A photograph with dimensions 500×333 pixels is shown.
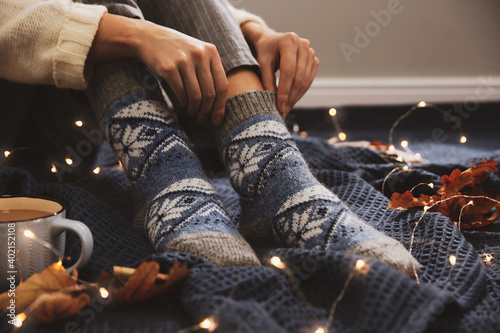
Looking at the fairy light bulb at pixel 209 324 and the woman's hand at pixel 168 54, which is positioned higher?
the woman's hand at pixel 168 54

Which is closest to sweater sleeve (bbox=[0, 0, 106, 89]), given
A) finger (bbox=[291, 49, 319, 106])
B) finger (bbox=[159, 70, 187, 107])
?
finger (bbox=[159, 70, 187, 107])

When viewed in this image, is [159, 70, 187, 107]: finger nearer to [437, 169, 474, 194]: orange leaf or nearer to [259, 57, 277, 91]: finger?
[259, 57, 277, 91]: finger

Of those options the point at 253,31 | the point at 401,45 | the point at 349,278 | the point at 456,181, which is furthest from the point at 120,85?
the point at 401,45

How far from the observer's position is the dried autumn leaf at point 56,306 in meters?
0.45

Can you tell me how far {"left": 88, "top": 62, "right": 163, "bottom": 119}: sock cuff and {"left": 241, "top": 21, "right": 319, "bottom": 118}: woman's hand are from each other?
0.58ft

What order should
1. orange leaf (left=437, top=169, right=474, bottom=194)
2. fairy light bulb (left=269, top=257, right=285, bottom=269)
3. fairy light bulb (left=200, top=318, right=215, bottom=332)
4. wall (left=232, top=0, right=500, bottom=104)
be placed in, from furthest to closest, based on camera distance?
wall (left=232, top=0, right=500, bottom=104) < orange leaf (left=437, top=169, right=474, bottom=194) < fairy light bulb (left=269, top=257, right=285, bottom=269) < fairy light bulb (left=200, top=318, right=215, bottom=332)

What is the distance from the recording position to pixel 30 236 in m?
0.48

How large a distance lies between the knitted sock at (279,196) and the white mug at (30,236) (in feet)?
0.79

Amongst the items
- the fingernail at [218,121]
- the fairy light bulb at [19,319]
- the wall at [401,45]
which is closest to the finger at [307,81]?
the fingernail at [218,121]

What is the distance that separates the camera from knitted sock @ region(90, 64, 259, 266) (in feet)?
2.00

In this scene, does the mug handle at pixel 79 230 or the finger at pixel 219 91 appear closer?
the mug handle at pixel 79 230

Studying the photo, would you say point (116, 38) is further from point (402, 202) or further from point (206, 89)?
point (402, 202)

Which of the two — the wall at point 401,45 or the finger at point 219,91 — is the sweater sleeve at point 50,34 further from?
the wall at point 401,45

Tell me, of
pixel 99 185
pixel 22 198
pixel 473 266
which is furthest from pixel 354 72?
pixel 22 198
